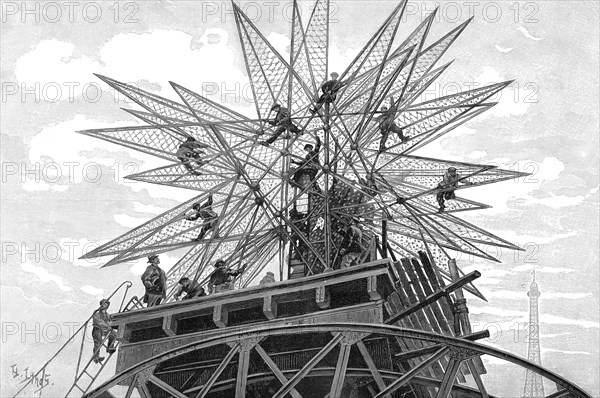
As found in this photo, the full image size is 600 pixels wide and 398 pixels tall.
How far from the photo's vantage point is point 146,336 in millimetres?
23578

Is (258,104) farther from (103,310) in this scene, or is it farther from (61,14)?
(61,14)

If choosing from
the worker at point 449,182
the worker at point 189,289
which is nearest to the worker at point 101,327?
the worker at point 189,289

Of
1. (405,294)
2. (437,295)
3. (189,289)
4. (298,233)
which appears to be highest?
(298,233)

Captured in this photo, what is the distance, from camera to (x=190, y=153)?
81.8 ft

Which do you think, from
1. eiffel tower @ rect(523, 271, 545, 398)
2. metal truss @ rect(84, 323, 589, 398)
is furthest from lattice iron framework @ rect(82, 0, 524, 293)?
eiffel tower @ rect(523, 271, 545, 398)

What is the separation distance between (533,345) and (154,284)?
2453 centimetres

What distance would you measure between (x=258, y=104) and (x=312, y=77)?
5.55 ft

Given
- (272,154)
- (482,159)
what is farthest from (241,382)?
(482,159)

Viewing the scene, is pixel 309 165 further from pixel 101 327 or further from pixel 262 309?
pixel 101 327

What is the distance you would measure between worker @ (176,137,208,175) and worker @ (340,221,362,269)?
4.09 m

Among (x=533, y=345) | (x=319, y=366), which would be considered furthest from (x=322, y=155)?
(x=533, y=345)

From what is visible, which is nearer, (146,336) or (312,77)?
(146,336)

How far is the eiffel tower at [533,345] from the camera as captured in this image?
44.0 m

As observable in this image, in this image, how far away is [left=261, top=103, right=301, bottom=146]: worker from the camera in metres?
24.4
